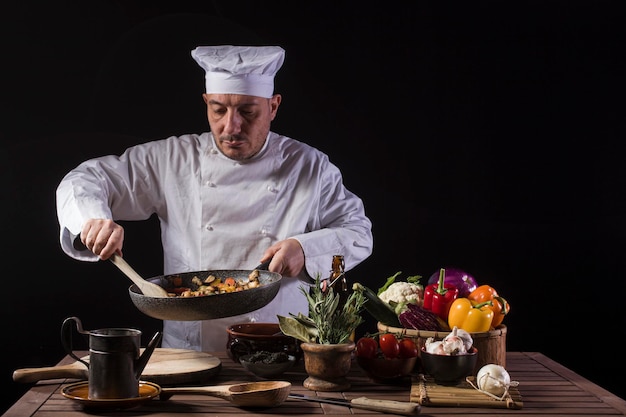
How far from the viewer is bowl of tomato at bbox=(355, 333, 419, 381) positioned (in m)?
2.19

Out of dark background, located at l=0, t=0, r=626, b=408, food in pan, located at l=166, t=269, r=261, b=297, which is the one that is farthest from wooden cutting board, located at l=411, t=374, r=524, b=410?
dark background, located at l=0, t=0, r=626, b=408

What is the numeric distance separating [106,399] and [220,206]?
1.53 meters

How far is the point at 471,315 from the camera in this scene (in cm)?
228

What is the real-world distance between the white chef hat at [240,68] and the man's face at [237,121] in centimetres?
3

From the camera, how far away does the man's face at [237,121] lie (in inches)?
128

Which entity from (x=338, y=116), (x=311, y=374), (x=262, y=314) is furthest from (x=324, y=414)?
(x=338, y=116)

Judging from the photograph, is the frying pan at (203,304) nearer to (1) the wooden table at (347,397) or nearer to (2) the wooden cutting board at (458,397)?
(1) the wooden table at (347,397)

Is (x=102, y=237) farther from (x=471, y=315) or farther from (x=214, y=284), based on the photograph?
(x=471, y=315)

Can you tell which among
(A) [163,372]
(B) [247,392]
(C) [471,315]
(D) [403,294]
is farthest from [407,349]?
(A) [163,372]

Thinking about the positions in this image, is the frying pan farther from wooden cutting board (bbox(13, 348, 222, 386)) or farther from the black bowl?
the black bowl

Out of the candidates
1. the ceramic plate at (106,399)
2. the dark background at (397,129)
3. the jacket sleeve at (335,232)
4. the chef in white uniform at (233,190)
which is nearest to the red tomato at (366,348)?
the ceramic plate at (106,399)

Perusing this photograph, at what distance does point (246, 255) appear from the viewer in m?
3.38

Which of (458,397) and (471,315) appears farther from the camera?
(471,315)

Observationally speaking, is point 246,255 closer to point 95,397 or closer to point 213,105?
point 213,105
